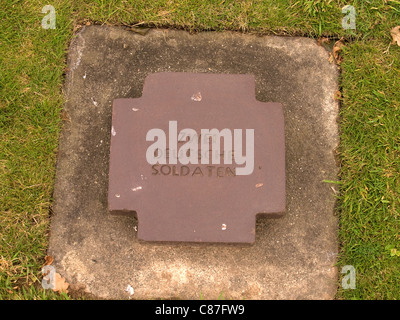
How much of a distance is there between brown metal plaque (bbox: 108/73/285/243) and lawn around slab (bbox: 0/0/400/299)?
0.56 m

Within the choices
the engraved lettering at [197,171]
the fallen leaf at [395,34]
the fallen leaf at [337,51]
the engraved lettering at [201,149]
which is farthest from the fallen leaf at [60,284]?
the fallen leaf at [395,34]

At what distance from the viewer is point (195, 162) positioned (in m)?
2.44

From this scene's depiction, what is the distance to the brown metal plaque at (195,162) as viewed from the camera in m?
2.40

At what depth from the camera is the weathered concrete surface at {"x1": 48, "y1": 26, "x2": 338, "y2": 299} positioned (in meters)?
2.60

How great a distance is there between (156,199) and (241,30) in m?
1.35

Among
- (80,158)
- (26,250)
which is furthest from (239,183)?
(26,250)

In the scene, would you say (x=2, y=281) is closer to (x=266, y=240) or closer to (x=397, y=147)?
(x=266, y=240)

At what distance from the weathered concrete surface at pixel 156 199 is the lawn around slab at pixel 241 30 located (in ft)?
0.26

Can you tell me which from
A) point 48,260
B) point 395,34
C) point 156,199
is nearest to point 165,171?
point 156,199

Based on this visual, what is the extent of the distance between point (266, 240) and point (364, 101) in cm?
116

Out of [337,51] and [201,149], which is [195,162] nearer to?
[201,149]

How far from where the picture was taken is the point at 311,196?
2.71 metres

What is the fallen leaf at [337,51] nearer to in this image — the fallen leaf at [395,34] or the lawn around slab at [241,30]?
the lawn around slab at [241,30]
